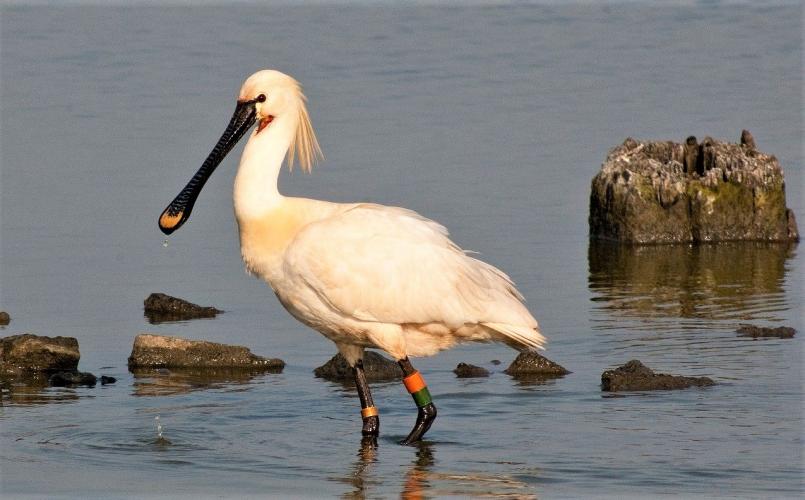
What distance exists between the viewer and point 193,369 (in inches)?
539

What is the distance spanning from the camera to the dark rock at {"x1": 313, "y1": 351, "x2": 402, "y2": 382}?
13.4 meters

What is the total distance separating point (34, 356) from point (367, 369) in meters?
2.55

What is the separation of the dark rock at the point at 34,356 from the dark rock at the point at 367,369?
6.34ft

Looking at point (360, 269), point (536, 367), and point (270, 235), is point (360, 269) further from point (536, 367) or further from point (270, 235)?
point (536, 367)

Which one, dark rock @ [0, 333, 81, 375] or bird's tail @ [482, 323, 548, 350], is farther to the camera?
dark rock @ [0, 333, 81, 375]

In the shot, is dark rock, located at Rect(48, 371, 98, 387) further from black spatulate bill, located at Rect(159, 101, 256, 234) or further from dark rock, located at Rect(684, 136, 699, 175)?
dark rock, located at Rect(684, 136, 699, 175)

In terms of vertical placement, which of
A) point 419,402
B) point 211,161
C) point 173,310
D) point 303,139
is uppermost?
point 303,139

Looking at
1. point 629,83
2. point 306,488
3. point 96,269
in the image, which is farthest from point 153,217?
point 629,83

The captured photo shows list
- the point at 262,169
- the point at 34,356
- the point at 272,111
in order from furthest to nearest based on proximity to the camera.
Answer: the point at 34,356
the point at 272,111
the point at 262,169

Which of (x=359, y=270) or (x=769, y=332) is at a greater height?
(x=359, y=270)

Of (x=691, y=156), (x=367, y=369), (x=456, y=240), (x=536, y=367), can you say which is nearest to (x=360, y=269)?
(x=367, y=369)

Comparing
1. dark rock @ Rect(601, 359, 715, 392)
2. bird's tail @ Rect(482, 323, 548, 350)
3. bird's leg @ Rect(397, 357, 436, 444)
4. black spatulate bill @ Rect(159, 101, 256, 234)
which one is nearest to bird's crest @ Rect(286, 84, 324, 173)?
black spatulate bill @ Rect(159, 101, 256, 234)

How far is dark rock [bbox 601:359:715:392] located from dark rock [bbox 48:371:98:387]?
383 centimetres

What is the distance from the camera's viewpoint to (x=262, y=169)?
1181cm
